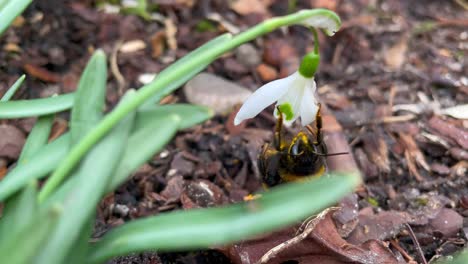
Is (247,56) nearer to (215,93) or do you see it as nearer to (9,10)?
(215,93)

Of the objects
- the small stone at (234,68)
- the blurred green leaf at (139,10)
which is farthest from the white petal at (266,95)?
the blurred green leaf at (139,10)

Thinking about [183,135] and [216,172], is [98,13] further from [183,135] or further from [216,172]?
[216,172]

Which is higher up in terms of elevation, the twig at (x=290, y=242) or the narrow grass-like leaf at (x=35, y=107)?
the narrow grass-like leaf at (x=35, y=107)

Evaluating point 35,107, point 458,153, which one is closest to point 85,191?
point 35,107

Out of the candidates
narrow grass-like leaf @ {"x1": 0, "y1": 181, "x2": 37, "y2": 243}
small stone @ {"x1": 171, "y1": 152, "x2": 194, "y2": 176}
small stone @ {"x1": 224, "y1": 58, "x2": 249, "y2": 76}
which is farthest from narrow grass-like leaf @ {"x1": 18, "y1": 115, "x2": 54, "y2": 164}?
small stone @ {"x1": 224, "y1": 58, "x2": 249, "y2": 76}

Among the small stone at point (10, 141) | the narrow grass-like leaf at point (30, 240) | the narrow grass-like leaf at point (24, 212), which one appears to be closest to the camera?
the narrow grass-like leaf at point (30, 240)

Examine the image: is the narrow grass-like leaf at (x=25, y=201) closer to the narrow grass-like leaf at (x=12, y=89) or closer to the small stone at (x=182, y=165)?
the narrow grass-like leaf at (x=12, y=89)

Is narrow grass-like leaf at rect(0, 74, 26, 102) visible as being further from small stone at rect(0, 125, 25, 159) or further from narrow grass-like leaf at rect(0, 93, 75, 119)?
small stone at rect(0, 125, 25, 159)
